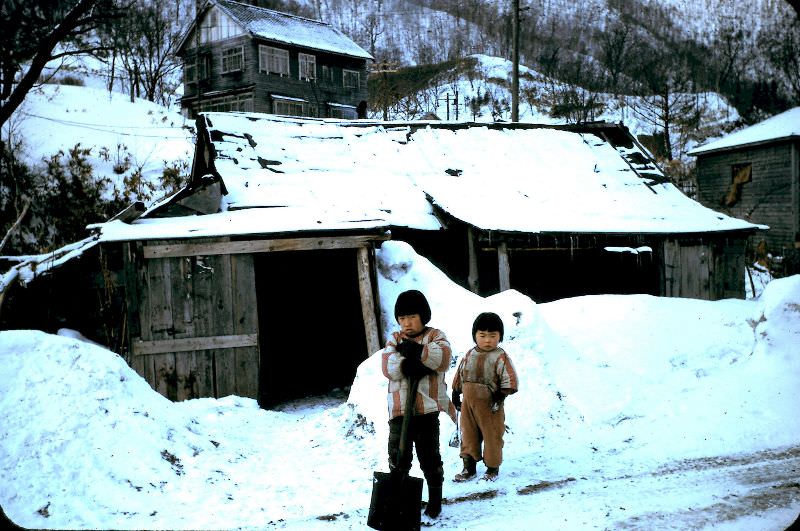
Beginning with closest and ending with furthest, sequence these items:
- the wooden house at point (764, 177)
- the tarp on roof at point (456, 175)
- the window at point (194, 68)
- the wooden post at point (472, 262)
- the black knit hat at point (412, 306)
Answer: the black knit hat at point (412, 306), the tarp on roof at point (456, 175), the wooden post at point (472, 262), the wooden house at point (764, 177), the window at point (194, 68)

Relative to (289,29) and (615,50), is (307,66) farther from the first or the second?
(615,50)

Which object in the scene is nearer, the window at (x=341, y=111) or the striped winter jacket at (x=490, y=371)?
the striped winter jacket at (x=490, y=371)

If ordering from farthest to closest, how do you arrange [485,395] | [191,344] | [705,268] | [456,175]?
[456,175] < [705,268] < [191,344] < [485,395]

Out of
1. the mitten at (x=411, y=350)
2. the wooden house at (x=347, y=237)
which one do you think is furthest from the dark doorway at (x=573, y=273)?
the mitten at (x=411, y=350)

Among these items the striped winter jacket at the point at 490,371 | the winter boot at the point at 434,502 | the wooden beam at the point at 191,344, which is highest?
the striped winter jacket at the point at 490,371

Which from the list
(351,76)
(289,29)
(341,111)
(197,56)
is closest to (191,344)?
(341,111)

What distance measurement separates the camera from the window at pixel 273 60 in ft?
101

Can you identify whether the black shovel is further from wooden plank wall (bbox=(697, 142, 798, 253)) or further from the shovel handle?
wooden plank wall (bbox=(697, 142, 798, 253))

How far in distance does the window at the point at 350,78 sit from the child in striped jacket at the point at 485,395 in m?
31.9

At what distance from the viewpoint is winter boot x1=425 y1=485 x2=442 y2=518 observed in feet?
13.1

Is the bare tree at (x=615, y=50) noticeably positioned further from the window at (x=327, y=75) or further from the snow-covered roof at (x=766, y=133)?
the window at (x=327, y=75)

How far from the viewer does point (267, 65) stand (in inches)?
1224

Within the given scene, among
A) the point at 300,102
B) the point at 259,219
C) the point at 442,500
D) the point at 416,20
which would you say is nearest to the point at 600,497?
the point at 442,500

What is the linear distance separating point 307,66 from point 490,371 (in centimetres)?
3121
